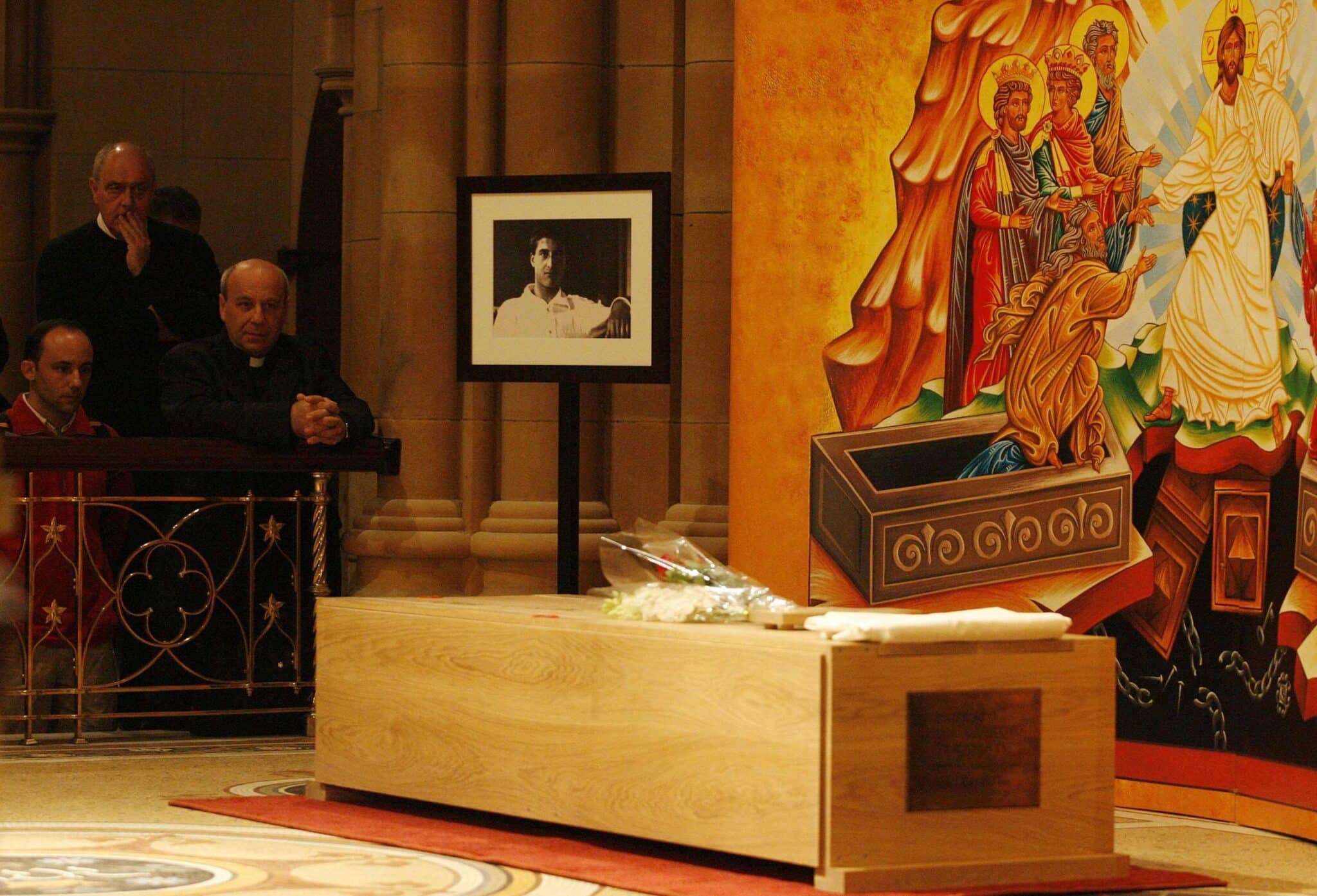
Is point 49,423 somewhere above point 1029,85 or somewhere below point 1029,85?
below

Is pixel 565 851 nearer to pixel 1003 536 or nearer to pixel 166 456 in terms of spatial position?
pixel 1003 536

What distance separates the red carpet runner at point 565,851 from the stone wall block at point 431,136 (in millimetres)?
3109

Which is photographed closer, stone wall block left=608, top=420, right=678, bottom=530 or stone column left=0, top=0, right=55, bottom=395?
stone wall block left=608, top=420, right=678, bottom=530

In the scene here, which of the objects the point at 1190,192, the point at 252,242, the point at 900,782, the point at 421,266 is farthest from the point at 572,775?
the point at 252,242

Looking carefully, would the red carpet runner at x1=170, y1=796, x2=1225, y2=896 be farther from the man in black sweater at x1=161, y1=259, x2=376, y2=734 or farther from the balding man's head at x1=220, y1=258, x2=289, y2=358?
the balding man's head at x1=220, y1=258, x2=289, y2=358

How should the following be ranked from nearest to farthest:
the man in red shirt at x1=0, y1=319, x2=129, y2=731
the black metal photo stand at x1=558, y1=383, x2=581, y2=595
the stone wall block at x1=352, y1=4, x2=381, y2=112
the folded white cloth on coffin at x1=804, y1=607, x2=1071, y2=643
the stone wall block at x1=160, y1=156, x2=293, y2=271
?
the folded white cloth on coffin at x1=804, y1=607, x2=1071, y2=643, the black metal photo stand at x1=558, y1=383, x2=581, y2=595, the man in red shirt at x1=0, y1=319, x2=129, y2=731, the stone wall block at x1=352, y1=4, x2=381, y2=112, the stone wall block at x1=160, y1=156, x2=293, y2=271

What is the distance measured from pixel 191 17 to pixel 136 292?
12.2ft

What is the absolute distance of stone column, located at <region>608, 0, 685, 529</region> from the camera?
359 inches

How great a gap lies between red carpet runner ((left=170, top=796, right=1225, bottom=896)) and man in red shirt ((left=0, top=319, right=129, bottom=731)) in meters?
1.78

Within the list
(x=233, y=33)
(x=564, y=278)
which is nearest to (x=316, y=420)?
(x=564, y=278)

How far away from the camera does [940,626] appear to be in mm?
5473

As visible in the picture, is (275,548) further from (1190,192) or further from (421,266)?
(1190,192)

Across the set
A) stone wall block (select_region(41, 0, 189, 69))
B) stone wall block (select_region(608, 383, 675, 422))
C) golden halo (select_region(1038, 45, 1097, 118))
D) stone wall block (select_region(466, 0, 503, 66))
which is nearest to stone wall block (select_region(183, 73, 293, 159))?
stone wall block (select_region(41, 0, 189, 69))

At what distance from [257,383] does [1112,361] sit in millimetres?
3212
